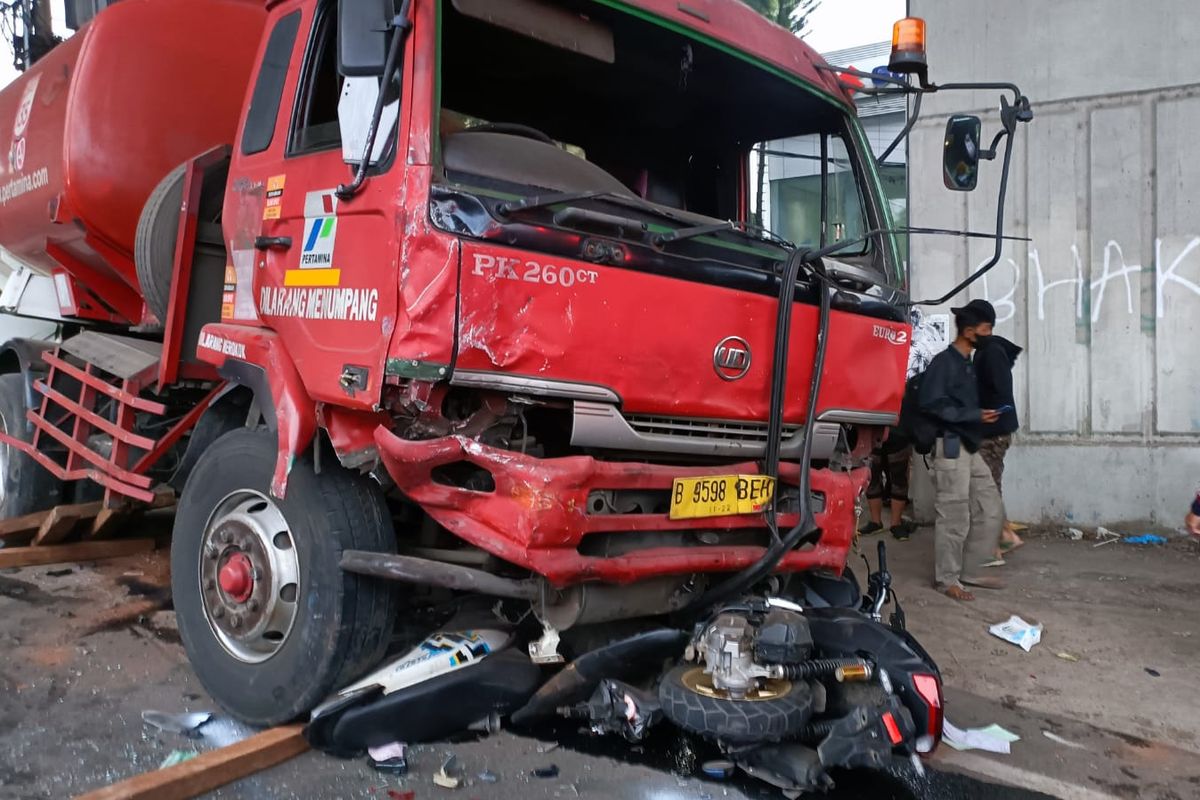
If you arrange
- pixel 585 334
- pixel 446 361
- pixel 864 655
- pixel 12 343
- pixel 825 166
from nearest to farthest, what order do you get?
pixel 446 361 < pixel 585 334 < pixel 864 655 < pixel 825 166 < pixel 12 343

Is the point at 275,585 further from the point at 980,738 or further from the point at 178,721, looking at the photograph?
the point at 980,738

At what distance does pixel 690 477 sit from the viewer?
3.05 metres

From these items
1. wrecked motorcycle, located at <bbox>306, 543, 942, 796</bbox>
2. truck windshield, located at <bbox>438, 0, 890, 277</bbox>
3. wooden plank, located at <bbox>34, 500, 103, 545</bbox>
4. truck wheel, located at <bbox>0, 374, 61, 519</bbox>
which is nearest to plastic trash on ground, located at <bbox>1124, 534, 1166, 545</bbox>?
truck windshield, located at <bbox>438, 0, 890, 277</bbox>

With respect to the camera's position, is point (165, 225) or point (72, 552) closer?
point (165, 225)

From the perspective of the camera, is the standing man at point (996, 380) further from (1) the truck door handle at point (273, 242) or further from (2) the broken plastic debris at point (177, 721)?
(2) the broken plastic debris at point (177, 721)

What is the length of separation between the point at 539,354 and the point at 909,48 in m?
1.94

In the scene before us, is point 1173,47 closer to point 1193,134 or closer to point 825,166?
point 1193,134

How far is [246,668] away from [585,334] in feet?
Result: 5.29

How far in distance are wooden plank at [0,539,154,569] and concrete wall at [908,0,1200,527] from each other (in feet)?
20.2

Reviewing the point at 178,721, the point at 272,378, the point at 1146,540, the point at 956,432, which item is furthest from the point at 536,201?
the point at 1146,540

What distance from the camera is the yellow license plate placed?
3.03m

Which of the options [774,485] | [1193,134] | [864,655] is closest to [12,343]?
[774,485]

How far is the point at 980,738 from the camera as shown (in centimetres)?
336

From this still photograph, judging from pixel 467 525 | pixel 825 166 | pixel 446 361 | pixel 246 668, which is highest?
pixel 825 166
